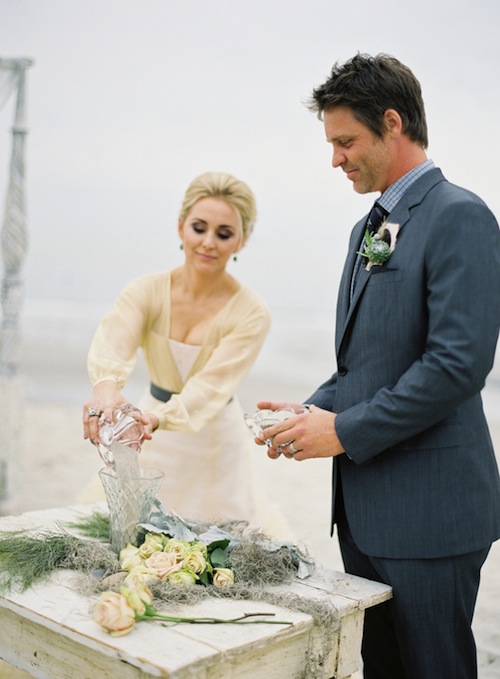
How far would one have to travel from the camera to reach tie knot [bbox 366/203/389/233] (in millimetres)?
2086

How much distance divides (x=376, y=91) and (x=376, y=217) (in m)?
0.31

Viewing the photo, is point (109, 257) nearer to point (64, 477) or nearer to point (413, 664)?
point (64, 477)

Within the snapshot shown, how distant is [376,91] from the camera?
6.41 ft

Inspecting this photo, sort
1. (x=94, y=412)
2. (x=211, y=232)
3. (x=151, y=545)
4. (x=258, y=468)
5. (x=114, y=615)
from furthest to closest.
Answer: (x=258, y=468) → (x=211, y=232) → (x=94, y=412) → (x=151, y=545) → (x=114, y=615)

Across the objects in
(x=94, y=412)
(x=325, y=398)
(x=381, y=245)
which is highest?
(x=381, y=245)

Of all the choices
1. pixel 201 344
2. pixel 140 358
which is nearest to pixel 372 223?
pixel 201 344

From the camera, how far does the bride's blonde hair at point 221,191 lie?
11.1 feet

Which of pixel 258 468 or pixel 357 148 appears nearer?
pixel 357 148

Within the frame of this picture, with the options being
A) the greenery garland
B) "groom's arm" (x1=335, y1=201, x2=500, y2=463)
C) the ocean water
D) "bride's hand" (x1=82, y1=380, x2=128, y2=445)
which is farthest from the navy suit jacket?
the ocean water

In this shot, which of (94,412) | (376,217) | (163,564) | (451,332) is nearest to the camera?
(451,332)

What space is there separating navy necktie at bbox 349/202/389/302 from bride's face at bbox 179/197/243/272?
1.28 meters

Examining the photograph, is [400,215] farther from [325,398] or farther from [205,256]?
[205,256]

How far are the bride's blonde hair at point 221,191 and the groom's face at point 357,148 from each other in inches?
54.0

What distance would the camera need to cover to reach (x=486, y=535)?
1915 mm
